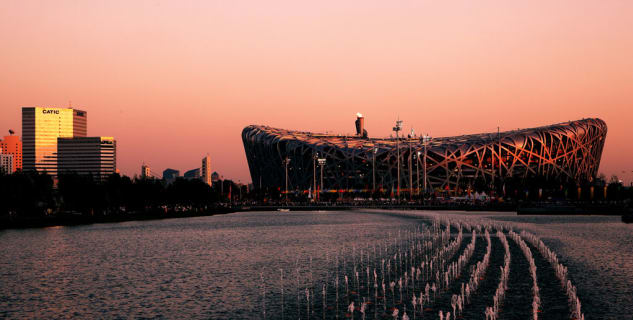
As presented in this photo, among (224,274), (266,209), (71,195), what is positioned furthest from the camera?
(266,209)

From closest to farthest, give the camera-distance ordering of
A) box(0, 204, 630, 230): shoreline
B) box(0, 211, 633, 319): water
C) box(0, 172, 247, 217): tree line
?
box(0, 211, 633, 319): water, box(0, 204, 630, 230): shoreline, box(0, 172, 247, 217): tree line

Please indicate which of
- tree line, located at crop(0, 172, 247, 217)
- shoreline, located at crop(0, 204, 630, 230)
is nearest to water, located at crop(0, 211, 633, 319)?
shoreline, located at crop(0, 204, 630, 230)

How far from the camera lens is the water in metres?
28.6

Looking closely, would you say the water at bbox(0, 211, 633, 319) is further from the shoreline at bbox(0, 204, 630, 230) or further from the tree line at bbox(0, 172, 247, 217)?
the tree line at bbox(0, 172, 247, 217)

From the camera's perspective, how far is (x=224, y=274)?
39750 mm

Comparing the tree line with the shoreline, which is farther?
the tree line

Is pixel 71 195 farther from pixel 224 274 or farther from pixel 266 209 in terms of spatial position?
pixel 224 274

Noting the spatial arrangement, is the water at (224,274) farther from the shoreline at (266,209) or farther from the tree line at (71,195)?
the tree line at (71,195)

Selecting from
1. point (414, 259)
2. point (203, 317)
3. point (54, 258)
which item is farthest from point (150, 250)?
point (203, 317)

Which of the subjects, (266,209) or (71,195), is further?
(266,209)

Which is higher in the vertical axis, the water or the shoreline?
the shoreline

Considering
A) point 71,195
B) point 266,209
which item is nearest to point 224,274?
point 71,195

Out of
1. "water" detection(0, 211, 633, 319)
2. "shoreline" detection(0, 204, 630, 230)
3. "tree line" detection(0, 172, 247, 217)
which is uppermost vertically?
"tree line" detection(0, 172, 247, 217)

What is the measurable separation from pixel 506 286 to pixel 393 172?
540 ft
